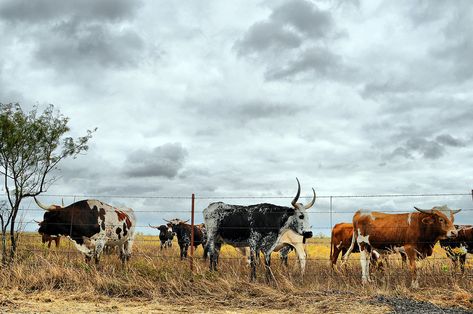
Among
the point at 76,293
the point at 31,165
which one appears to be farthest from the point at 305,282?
the point at 31,165

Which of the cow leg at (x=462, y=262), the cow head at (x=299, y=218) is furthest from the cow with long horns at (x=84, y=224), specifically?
the cow leg at (x=462, y=262)

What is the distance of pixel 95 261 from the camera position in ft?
44.9

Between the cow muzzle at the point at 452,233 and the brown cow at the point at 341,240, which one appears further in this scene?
the brown cow at the point at 341,240

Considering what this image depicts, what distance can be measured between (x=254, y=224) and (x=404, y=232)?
367cm

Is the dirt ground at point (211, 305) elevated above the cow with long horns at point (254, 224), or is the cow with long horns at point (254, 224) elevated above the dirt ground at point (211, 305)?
the cow with long horns at point (254, 224)

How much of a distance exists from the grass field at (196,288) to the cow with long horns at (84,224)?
1.05 metres

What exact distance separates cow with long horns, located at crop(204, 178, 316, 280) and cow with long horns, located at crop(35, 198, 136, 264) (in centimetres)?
304

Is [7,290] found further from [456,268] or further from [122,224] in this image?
[456,268]

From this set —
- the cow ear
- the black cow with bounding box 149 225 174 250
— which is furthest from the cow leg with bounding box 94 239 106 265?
the black cow with bounding box 149 225 174 250

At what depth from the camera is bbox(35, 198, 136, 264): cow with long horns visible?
46.3ft

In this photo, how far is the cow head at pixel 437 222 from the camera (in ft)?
41.1

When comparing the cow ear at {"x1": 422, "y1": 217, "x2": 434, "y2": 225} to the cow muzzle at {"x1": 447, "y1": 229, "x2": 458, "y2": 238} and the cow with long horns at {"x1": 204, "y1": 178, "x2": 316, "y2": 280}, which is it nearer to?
the cow muzzle at {"x1": 447, "y1": 229, "x2": 458, "y2": 238}

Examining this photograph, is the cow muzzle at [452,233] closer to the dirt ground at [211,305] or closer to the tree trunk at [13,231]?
the dirt ground at [211,305]

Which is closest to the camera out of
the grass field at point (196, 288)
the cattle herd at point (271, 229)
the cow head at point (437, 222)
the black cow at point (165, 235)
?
the grass field at point (196, 288)
